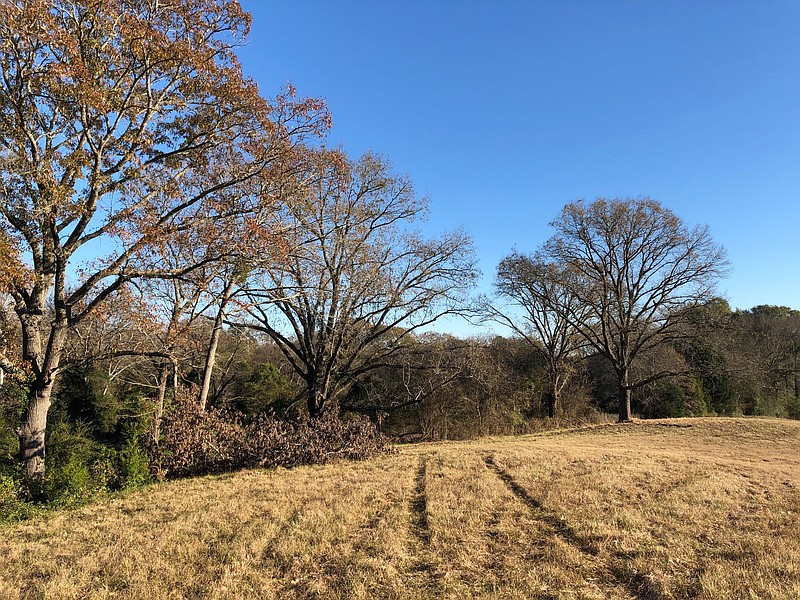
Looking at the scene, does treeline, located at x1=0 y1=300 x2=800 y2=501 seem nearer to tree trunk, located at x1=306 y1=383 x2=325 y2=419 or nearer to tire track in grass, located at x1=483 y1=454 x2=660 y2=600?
tree trunk, located at x1=306 y1=383 x2=325 y2=419

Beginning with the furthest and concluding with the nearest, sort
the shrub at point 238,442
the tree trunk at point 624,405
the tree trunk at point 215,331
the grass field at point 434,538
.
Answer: the tree trunk at point 624,405, the tree trunk at point 215,331, the shrub at point 238,442, the grass field at point 434,538

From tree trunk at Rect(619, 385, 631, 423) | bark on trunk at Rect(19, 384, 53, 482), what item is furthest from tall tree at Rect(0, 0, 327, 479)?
tree trunk at Rect(619, 385, 631, 423)

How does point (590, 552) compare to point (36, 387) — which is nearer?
point (590, 552)

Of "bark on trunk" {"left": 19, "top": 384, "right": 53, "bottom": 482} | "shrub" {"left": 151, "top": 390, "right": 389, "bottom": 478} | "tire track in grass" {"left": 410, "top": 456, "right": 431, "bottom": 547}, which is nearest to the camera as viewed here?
"tire track in grass" {"left": 410, "top": 456, "right": 431, "bottom": 547}

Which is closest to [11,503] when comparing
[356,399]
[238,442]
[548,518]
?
[238,442]

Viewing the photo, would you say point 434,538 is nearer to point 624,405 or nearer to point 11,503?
point 11,503

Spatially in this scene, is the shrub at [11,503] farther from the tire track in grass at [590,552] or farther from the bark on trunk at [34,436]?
the tire track in grass at [590,552]

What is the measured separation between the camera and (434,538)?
5.67 m

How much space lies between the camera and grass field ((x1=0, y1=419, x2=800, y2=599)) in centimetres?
432

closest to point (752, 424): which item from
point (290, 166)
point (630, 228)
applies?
point (630, 228)

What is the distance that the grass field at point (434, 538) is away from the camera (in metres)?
4.32

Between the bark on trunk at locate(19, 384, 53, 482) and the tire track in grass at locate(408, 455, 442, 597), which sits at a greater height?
the bark on trunk at locate(19, 384, 53, 482)

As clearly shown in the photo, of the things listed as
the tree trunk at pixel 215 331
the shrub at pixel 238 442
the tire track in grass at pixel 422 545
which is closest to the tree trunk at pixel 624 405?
the shrub at pixel 238 442

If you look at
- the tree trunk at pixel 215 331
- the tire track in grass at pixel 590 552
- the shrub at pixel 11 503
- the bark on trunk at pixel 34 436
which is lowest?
the shrub at pixel 11 503
